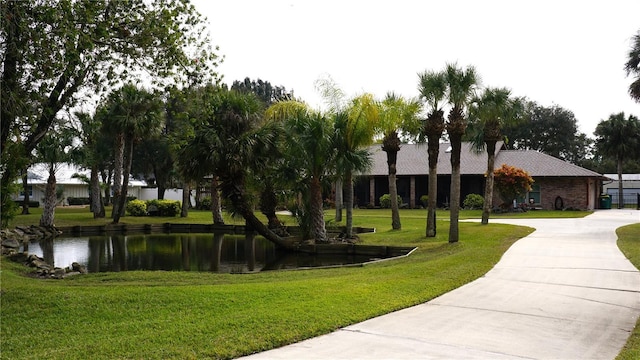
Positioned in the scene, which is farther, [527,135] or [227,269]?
[527,135]

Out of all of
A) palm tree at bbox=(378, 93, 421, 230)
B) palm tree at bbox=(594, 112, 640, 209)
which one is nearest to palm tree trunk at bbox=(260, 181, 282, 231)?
palm tree at bbox=(378, 93, 421, 230)

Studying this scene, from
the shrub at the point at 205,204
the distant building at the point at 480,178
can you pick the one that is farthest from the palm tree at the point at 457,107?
the shrub at the point at 205,204

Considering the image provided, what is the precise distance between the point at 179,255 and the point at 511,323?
1484cm

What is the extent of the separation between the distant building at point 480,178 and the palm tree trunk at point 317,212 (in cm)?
1661

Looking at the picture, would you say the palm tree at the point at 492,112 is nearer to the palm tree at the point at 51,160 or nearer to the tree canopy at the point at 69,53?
the tree canopy at the point at 69,53

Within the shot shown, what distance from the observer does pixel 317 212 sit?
826 inches

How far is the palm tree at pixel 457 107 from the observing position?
18.4m

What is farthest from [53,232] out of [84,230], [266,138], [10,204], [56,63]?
[56,63]

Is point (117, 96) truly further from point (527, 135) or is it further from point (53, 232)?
point (527, 135)

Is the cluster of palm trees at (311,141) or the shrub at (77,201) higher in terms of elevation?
the cluster of palm trees at (311,141)

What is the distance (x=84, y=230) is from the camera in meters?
30.4

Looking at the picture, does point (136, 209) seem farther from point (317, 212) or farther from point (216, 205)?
point (317, 212)

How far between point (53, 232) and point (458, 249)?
71.4 feet

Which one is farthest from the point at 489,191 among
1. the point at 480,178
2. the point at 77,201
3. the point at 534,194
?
the point at 77,201
